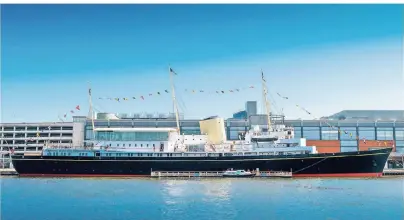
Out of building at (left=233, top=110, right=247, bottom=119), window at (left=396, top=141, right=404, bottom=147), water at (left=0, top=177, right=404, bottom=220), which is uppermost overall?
building at (left=233, top=110, right=247, bottom=119)

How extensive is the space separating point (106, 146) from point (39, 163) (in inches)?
417

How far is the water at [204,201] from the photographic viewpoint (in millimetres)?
27719

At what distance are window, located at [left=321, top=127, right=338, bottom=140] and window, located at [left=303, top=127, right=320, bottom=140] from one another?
1259 mm

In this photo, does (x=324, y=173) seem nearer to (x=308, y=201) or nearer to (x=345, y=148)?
(x=308, y=201)

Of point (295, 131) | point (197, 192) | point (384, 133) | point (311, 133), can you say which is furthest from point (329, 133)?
point (197, 192)

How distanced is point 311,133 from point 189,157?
46.6 m

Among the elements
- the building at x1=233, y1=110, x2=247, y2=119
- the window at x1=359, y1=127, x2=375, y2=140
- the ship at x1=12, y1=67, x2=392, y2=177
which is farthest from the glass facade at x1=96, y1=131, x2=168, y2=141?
the window at x1=359, y1=127, x2=375, y2=140

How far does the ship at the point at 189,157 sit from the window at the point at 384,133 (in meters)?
41.8

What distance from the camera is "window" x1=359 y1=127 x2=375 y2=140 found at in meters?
92.4

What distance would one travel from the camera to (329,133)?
9206 cm

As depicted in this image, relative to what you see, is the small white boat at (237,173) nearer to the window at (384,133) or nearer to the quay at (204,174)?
the quay at (204,174)

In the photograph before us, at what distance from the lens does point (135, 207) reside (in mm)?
30359

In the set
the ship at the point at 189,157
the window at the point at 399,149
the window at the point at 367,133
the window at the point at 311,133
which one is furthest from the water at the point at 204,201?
the window at the point at 399,149

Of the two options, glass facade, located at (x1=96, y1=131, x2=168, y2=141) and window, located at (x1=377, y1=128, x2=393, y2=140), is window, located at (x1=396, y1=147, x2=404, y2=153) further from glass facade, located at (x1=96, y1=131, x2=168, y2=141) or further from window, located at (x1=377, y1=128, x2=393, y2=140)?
glass facade, located at (x1=96, y1=131, x2=168, y2=141)
